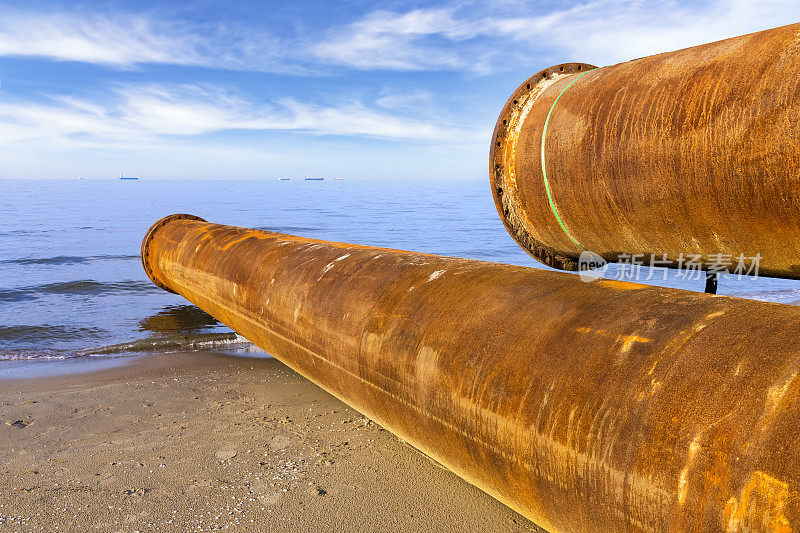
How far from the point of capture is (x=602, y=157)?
2209 millimetres

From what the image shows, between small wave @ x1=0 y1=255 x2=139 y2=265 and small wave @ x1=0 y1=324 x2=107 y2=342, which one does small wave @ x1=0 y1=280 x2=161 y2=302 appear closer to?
small wave @ x1=0 y1=324 x2=107 y2=342

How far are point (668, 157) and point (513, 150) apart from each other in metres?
0.86

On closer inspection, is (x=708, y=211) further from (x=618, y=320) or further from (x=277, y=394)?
(x=277, y=394)

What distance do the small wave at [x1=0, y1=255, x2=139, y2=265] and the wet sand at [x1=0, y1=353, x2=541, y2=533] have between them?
988cm

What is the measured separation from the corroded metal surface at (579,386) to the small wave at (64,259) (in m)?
12.3

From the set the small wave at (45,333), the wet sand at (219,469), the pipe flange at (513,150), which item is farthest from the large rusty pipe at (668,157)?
the small wave at (45,333)

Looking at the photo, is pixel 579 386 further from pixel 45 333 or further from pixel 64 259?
pixel 64 259

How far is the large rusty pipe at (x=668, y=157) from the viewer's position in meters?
1.71

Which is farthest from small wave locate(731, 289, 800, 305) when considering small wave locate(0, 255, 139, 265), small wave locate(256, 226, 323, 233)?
small wave locate(256, 226, 323, 233)

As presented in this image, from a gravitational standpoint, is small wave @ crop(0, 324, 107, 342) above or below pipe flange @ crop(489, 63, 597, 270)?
below

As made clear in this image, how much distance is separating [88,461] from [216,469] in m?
0.73

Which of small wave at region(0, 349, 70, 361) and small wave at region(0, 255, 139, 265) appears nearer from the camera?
small wave at region(0, 349, 70, 361)

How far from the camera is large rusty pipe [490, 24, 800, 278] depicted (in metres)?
1.71

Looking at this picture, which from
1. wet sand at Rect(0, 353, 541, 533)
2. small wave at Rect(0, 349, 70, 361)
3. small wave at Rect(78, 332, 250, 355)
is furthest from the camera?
small wave at Rect(78, 332, 250, 355)
